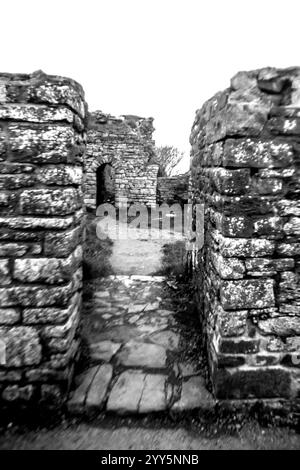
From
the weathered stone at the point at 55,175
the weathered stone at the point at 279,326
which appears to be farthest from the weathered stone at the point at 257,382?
the weathered stone at the point at 55,175

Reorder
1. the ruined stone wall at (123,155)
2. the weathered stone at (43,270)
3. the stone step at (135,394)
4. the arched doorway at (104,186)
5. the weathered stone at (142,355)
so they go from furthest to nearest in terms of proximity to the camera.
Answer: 1. the arched doorway at (104,186)
2. the ruined stone wall at (123,155)
3. the weathered stone at (142,355)
4. the stone step at (135,394)
5. the weathered stone at (43,270)

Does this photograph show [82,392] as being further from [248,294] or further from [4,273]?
[248,294]

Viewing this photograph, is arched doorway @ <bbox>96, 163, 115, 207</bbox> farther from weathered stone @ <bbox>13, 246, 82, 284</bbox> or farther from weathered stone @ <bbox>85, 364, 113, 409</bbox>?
weathered stone @ <bbox>13, 246, 82, 284</bbox>

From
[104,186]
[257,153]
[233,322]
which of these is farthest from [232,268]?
[104,186]

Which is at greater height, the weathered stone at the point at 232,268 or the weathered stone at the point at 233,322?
the weathered stone at the point at 232,268

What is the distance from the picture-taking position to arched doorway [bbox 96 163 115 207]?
41.4 ft

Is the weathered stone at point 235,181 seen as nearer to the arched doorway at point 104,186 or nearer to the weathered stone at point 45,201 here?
Result: the weathered stone at point 45,201

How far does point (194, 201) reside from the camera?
3873mm

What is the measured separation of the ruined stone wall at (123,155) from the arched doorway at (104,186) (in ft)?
2.31

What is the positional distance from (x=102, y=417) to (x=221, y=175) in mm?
2076

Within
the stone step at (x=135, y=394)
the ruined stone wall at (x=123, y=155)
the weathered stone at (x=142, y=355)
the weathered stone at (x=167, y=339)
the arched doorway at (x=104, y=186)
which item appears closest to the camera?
the stone step at (x=135, y=394)

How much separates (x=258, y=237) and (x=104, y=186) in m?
11.8

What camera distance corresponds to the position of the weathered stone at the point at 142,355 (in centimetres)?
278

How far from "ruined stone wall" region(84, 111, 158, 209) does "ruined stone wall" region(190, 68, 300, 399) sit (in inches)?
378
